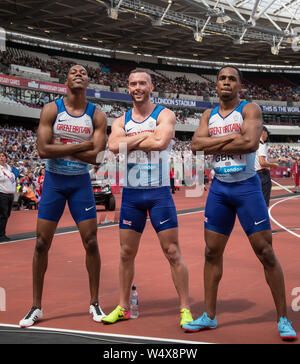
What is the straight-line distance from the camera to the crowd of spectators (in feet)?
150

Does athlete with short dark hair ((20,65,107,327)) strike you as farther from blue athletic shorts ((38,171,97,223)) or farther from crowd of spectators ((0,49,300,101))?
crowd of spectators ((0,49,300,101))

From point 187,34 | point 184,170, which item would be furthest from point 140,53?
point 184,170

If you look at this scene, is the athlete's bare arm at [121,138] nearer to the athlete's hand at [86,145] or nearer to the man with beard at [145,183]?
the man with beard at [145,183]

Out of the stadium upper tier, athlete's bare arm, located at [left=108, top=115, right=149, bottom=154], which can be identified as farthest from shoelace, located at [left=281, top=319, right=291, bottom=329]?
the stadium upper tier

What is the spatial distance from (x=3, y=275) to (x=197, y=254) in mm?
3291

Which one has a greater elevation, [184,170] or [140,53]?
[140,53]

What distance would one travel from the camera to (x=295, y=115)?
2714 inches

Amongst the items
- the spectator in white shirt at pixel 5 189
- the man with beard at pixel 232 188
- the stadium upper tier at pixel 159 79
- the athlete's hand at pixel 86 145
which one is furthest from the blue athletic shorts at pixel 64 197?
the stadium upper tier at pixel 159 79

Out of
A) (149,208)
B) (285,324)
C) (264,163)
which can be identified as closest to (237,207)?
(149,208)

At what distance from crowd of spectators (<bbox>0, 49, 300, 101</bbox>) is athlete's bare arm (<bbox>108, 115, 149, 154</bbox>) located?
107ft

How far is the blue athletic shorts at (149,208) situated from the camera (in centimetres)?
473

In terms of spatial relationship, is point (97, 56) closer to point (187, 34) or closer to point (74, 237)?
point (187, 34)

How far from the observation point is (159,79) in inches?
2341

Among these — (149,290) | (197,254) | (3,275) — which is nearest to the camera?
(149,290)
